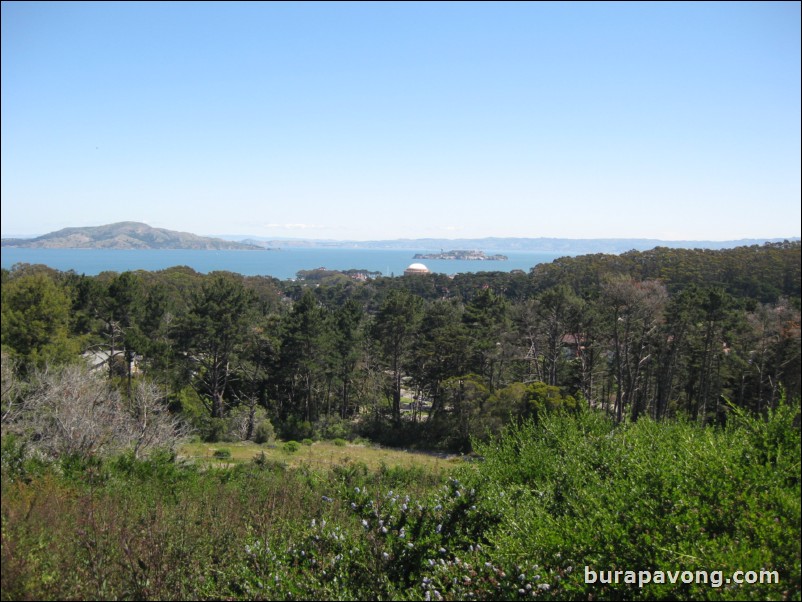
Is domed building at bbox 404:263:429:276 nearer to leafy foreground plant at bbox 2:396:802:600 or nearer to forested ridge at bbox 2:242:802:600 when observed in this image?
forested ridge at bbox 2:242:802:600

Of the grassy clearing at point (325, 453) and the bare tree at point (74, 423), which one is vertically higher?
the bare tree at point (74, 423)

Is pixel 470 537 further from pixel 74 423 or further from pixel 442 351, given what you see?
pixel 442 351

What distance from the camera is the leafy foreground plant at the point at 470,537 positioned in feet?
13.4

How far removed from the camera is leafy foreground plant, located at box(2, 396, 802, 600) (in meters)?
4.07

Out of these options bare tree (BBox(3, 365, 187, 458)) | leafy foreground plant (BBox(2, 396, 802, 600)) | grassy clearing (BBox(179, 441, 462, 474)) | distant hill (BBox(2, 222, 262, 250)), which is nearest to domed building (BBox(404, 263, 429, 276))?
distant hill (BBox(2, 222, 262, 250))

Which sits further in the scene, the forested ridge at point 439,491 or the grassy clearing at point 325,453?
the grassy clearing at point 325,453

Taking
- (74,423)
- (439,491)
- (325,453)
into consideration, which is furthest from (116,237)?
(439,491)

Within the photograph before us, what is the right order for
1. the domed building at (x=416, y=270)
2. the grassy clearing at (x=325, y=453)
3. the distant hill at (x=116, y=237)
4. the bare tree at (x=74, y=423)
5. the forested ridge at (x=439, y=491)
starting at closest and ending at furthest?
1. the forested ridge at (x=439, y=491)
2. the bare tree at (x=74, y=423)
3. the grassy clearing at (x=325, y=453)
4. the distant hill at (x=116, y=237)
5. the domed building at (x=416, y=270)

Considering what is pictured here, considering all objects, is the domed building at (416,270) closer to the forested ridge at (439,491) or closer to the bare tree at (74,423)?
the forested ridge at (439,491)

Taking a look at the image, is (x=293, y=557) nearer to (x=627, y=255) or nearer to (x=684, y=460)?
(x=684, y=460)

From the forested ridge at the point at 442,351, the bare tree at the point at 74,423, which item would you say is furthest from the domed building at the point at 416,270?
the bare tree at the point at 74,423

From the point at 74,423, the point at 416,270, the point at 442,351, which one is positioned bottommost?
the point at 442,351

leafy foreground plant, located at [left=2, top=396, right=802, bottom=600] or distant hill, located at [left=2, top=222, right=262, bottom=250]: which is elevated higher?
distant hill, located at [left=2, top=222, right=262, bottom=250]

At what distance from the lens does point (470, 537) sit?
19.4 feet
